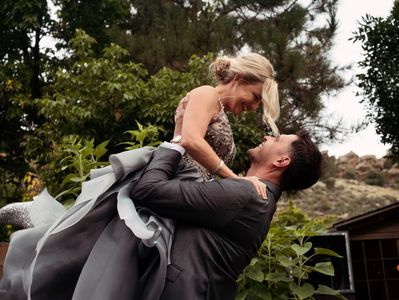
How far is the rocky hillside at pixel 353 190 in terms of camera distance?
24078mm

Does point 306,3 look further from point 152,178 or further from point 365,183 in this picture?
point 365,183

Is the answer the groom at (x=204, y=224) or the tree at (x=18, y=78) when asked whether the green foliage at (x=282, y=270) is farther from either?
the tree at (x=18, y=78)

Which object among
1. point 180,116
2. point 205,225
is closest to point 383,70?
point 180,116

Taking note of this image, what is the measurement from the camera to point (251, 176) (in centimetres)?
181

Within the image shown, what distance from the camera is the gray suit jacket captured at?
1.53 meters

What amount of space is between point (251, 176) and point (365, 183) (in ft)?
97.0

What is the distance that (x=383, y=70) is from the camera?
7406 mm

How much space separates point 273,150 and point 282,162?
6 cm

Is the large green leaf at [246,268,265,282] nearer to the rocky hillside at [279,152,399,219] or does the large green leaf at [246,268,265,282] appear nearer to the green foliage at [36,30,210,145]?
the green foliage at [36,30,210,145]

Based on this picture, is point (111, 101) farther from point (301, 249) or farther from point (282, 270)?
point (301, 249)

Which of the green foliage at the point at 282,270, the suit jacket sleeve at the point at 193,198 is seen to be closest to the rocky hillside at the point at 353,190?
the green foliage at the point at 282,270

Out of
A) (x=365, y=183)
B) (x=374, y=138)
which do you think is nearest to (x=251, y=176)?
(x=374, y=138)

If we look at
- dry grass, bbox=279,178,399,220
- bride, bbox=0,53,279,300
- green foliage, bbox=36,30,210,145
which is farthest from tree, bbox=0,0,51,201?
dry grass, bbox=279,178,399,220

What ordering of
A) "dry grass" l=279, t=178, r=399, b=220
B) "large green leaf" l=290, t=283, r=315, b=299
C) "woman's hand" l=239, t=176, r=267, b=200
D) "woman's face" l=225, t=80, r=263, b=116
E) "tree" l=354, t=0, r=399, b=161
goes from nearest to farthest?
"woman's hand" l=239, t=176, r=267, b=200 → "woman's face" l=225, t=80, r=263, b=116 → "large green leaf" l=290, t=283, r=315, b=299 → "tree" l=354, t=0, r=399, b=161 → "dry grass" l=279, t=178, r=399, b=220
